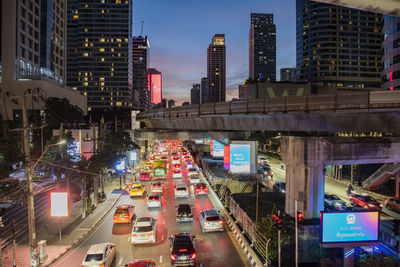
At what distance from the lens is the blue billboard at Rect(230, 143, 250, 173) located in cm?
3472

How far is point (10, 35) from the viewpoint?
2677 inches

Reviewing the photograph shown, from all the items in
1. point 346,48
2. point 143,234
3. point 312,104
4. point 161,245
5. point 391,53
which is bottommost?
point 161,245

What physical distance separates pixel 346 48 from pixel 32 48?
13453 centimetres

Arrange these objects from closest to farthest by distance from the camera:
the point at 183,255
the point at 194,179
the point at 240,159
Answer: the point at 183,255
the point at 240,159
the point at 194,179

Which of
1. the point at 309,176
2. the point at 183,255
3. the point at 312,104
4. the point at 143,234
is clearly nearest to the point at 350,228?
the point at 309,176

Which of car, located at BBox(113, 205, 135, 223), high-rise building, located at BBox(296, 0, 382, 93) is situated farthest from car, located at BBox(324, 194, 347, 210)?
high-rise building, located at BBox(296, 0, 382, 93)

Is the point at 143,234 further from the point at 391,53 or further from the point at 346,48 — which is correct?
the point at 346,48

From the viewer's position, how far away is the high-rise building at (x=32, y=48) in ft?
217

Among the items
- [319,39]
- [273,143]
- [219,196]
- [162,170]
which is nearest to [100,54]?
[319,39]

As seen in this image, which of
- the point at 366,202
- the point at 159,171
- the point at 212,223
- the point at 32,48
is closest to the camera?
the point at 212,223

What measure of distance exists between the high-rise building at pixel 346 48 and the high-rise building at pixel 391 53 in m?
76.9

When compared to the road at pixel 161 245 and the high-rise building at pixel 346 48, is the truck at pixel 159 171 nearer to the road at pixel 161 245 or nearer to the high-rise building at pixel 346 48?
the road at pixel 161 245

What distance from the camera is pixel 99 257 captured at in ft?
44.1

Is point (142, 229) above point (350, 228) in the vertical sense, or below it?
below
